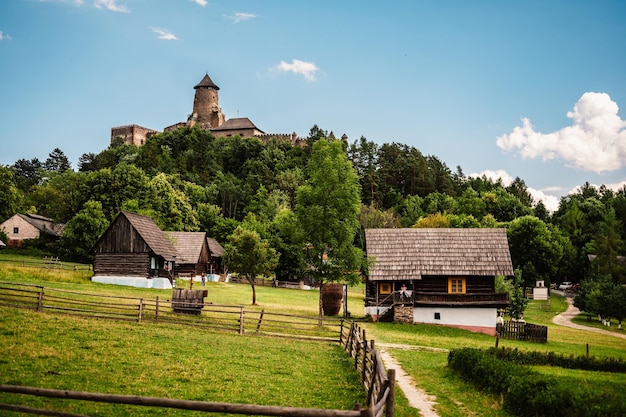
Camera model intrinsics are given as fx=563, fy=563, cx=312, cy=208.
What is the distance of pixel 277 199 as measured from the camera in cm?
9712

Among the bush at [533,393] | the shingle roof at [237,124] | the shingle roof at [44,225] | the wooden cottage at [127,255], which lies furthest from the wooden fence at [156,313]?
the shingle roof at [237,124]

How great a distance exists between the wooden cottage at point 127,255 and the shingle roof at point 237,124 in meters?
99.6

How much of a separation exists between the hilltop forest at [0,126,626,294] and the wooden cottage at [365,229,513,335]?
21100 millimetres

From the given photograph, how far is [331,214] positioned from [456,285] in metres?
12.0

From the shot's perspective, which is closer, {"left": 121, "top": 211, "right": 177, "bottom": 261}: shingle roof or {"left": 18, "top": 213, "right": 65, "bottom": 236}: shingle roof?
{"left": 121, "top": 211, "right": 177, "bottom": 261}: shingle roof

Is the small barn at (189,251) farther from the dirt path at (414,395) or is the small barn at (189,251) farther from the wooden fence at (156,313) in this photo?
the dirt path at (414,395)

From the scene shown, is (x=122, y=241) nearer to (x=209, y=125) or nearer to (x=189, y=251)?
(x=189, y=251)

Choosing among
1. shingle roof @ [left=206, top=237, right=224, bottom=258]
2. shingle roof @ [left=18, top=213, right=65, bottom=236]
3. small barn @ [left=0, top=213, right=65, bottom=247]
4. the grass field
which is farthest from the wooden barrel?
small barn @ [left=0, top=213, right=65, bottom=247]

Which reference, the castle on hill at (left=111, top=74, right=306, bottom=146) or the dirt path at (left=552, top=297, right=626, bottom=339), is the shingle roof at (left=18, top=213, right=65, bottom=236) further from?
the dirt path at (left=552, top=297, right=626, bottom=339)

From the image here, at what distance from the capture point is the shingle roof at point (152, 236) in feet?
150

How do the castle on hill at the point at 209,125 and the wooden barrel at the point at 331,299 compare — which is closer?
the wooden barrel at the point at 331,299

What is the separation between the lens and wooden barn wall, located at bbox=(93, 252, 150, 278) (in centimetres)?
4544

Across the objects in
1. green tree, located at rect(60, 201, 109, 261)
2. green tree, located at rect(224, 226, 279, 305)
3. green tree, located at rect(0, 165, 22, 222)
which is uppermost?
green tree, located at rect(0, 165, 22, 222)

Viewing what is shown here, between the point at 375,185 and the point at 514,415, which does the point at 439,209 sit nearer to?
the point at 375,185
